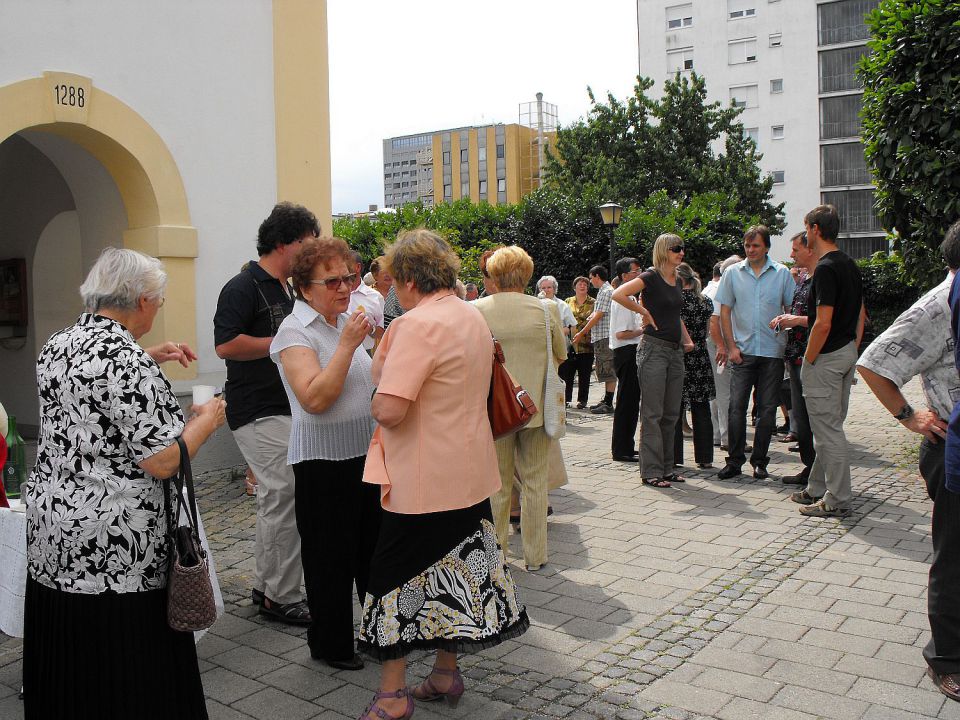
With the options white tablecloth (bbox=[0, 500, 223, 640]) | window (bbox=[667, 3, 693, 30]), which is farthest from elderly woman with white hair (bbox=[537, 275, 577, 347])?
window (bbox=[667, 3, 693, 30])

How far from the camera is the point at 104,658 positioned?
297 cm

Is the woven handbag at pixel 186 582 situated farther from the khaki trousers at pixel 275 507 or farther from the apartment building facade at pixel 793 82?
the apartment building facade at pixel 793 82

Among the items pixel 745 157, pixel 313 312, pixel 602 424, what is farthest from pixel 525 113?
pixel 313 312

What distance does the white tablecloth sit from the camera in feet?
11.7

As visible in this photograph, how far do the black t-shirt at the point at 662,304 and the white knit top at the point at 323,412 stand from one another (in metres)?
4.31

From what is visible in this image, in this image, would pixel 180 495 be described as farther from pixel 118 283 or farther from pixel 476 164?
pixel 476 164

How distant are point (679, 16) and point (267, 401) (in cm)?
7024

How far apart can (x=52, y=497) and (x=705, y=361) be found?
688 cm

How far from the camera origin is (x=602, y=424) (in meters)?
12.1

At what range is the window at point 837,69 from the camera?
61.9 meters

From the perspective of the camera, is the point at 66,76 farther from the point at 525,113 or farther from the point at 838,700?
the point at 525,113

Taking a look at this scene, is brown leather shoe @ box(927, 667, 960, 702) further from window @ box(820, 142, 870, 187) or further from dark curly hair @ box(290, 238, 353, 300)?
window @ box(820, 142, 870, 187)

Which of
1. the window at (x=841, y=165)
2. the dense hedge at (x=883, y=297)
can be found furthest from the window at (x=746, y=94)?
the dense hedge at (x=883, y=297)

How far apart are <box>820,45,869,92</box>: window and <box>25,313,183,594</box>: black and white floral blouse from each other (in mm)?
66926
